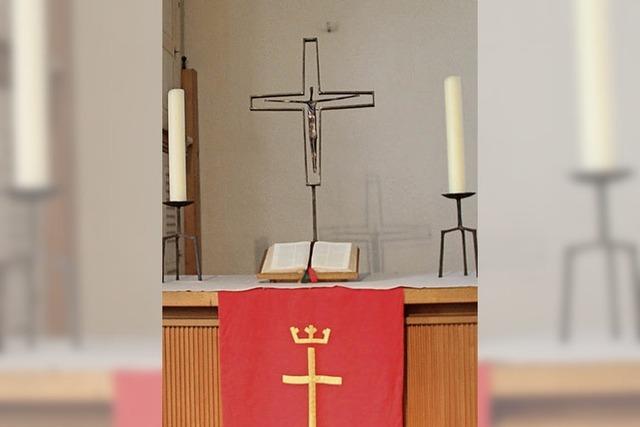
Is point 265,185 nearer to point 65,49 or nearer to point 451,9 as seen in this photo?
point 451,9

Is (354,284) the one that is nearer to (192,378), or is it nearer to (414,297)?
(414,297)

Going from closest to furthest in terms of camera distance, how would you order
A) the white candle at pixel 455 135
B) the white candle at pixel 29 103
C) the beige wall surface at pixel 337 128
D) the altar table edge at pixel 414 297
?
the white candle at pixel 29 103, the altar table edge at pixel 414 297, the white candle at pixel 455 135, the beige wall surface at pixel 337 128

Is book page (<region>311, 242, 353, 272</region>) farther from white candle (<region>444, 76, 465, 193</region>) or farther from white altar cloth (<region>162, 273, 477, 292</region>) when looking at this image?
white candle (<region>444, 76, 465, 193</region>)

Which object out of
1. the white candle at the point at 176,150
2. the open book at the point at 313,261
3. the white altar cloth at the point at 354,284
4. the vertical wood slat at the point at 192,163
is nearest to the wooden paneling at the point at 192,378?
the white altar cloth at the point at 354,284

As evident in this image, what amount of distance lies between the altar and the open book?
9cm

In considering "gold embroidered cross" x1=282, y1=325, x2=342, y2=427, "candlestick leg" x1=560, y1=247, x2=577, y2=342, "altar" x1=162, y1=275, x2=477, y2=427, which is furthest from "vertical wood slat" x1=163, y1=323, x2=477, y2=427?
"candlestick leg" x1=560, y1=247, x2=577, y2=342

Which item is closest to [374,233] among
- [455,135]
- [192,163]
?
[192,163]

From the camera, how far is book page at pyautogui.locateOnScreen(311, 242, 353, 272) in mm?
1641

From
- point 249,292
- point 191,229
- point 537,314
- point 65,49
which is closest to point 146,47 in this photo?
point 65,49

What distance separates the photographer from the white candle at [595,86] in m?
0.19

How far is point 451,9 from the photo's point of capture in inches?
108

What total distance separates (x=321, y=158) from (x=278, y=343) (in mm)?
1444

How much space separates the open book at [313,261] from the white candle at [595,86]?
1442mm

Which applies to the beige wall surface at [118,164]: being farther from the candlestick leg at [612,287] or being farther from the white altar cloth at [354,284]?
the white altar cloth at [354,284]
